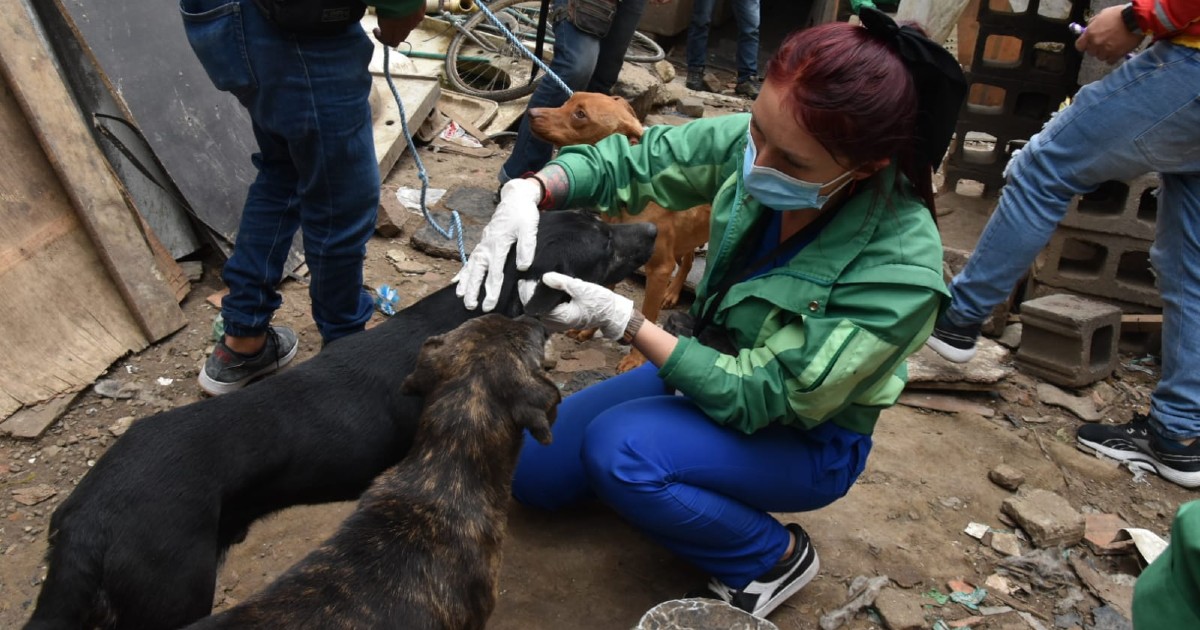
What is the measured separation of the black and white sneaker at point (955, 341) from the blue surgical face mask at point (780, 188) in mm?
2373

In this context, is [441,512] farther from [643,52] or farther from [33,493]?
[643,52]

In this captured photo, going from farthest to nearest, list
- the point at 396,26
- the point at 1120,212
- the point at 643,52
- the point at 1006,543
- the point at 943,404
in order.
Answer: the point at 643,52
the point at 1120,212
the point at 943,404
the point at 1006,543
the point at 396,26

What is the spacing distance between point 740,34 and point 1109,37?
6.95m

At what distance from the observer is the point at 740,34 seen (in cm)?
1067

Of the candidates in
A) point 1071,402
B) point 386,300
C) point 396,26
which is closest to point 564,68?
point 386,300

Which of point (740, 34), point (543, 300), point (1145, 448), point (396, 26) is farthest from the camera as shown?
point (740, 34)

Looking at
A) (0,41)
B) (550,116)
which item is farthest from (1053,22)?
(0,41)

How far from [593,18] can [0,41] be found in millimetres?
3400

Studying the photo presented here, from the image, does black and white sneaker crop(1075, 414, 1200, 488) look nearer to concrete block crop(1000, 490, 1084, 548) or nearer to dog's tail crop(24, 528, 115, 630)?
concrete block crop(1000, 490, 1084, 548)

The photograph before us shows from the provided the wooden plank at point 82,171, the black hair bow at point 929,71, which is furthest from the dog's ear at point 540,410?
the wooden plank at point 82,171

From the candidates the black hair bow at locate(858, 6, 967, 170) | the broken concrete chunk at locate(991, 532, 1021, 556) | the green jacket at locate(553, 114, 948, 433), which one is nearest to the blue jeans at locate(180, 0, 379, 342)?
the green jacket at locate(553, 114, 948, 433)

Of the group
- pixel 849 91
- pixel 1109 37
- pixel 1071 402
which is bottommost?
pixel 1071 402

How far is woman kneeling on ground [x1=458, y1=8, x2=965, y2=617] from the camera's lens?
2457 mm

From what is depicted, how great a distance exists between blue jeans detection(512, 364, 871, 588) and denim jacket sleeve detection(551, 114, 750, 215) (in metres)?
0.81
